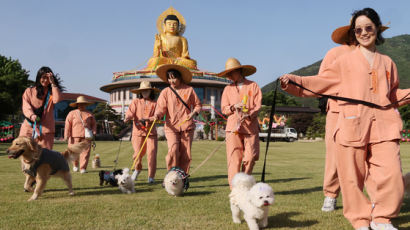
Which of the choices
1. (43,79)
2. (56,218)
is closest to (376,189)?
(56,218)

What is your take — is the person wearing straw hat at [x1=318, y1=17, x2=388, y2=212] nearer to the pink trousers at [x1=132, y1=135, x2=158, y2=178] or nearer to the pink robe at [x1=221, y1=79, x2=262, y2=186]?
the pink robe at [x1=221, y1=79, x2=262, y2=186]

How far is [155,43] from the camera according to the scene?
4934 cm

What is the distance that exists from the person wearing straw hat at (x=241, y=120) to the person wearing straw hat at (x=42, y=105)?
3.17 meters

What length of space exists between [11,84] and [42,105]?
31.8 meters

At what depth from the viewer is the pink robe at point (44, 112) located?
6.71 m

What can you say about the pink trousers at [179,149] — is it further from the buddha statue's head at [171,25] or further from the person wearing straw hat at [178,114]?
the buddha statue's head at [171,25]

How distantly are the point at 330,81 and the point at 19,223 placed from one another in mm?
3940

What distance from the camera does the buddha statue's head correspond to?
158 feet

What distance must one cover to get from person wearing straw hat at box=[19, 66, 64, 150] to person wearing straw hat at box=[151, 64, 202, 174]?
6.45ft

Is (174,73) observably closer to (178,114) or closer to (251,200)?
(178,114)

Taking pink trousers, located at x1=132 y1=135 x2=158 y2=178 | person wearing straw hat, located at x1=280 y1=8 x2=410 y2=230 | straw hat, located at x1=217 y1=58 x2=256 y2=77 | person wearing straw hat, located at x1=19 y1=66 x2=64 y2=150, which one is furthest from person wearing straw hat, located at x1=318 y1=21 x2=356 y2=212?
person wearing straw hat, located at x1=19 y1=66 x2=64 y2=150

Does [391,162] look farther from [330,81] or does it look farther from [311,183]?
[311,183]

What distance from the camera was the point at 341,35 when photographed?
4.92 metres

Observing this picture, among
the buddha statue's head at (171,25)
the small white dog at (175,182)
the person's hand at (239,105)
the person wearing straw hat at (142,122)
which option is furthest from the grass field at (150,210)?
the buddha statue's head at (171,25)
